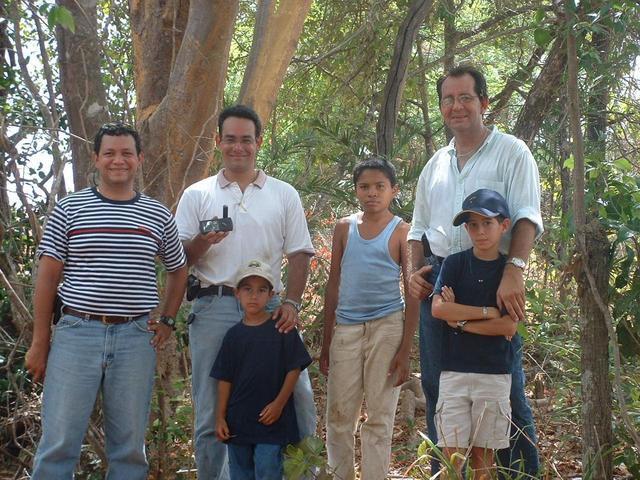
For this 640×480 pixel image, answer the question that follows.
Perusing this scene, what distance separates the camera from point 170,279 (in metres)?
4.07

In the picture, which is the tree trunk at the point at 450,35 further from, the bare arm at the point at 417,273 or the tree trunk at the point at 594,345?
the tree trunk at the point at 594,345

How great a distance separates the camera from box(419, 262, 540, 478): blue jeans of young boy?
3.70 metres

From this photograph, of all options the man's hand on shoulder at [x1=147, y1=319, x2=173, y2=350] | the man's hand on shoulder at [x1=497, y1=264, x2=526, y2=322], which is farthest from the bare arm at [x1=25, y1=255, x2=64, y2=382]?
the man's hand on shoulder at [x1=497, y1=264, x2=526, y2=322]

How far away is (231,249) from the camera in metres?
4.02

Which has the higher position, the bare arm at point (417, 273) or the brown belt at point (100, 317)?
the bare arm at point (417, 273)

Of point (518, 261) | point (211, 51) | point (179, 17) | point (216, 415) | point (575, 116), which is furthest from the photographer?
point (179, 17)

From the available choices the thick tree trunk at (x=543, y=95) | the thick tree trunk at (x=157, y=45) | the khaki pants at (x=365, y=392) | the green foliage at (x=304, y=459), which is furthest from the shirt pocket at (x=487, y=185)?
A: the thick tree trunk at (x=543, y=95)

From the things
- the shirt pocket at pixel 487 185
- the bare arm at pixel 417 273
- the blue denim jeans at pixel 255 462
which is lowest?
the blue denim jeans at pixel 255 462

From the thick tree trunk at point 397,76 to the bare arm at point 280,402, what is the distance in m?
3.00

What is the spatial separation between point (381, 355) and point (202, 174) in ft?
6.17

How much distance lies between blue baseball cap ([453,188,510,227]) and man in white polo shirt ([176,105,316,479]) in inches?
37.8

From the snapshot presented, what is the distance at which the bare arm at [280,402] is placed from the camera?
154 inches

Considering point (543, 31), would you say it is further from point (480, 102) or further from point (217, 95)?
point (217, 95)

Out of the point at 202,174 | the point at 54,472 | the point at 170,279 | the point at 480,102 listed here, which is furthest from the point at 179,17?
the point at 54,472
